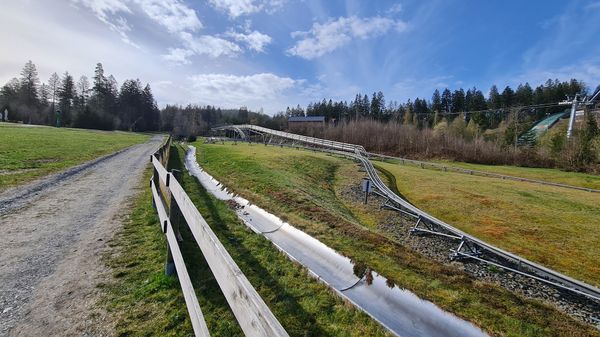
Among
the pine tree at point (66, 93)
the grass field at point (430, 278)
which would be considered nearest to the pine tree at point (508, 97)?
the grass field at point (430, 278)

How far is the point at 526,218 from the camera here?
14750 mm

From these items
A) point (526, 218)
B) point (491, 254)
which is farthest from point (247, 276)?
point (526, 218)

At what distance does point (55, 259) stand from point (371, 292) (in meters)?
5.61

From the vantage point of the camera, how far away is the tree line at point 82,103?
7356cm

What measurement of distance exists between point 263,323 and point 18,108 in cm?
10290

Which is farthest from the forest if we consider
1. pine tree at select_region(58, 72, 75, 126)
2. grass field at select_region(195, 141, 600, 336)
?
grass field at select_region(195, 141, 600, 336)

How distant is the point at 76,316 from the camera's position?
3.51 metres

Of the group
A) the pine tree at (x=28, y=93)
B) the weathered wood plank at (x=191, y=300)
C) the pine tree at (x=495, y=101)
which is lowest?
the weathered wood plank at (x=191, y=300)

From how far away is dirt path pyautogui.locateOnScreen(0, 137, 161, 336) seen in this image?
341cm

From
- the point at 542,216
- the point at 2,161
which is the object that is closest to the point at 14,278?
the point at 2,161

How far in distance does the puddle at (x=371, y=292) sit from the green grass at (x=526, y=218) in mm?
8328

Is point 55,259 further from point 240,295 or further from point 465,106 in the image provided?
point 465,106

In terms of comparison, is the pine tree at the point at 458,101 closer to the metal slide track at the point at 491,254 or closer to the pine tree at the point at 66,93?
the metal slide track at the point at 491,254

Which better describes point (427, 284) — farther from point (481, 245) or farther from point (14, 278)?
point (14, 278)
